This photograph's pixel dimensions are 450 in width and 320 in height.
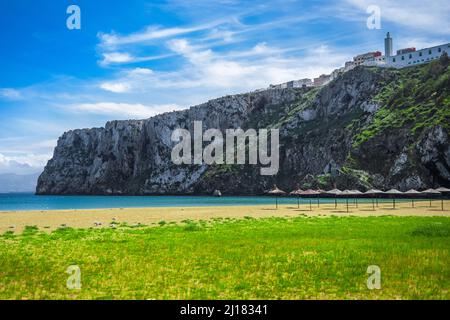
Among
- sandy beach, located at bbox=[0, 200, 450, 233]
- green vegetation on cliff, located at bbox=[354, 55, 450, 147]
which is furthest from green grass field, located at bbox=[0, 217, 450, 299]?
green vegetation on cliff, located at bbox=[354, 55, 450, 147]

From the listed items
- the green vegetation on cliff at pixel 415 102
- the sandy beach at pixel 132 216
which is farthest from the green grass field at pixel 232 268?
the green vegetation on cliff at pixel 415 102

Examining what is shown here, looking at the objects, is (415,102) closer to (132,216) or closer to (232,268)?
(132,216)

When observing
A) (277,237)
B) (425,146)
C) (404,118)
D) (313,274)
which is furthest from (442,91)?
(313,274)

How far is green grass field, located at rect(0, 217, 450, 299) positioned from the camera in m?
12.8

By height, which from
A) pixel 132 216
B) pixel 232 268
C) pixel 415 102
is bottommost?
pixel 132 216

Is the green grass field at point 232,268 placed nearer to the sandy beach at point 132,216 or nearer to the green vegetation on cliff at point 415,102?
the sandy beach at point 132,216

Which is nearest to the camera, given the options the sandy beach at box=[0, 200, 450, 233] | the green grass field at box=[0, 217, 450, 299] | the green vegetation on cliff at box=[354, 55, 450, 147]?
the green grass field at box=[0, 217, 450, 299]

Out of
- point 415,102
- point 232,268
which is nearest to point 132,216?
point 232,268

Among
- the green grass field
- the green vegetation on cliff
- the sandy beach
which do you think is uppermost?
the green vegetation on cliff

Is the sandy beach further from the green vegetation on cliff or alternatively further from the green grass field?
the green vegetation on cliff

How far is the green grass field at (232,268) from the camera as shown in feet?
42.1

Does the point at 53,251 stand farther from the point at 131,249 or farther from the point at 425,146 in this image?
the point at 425,146

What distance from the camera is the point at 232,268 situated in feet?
53.5
